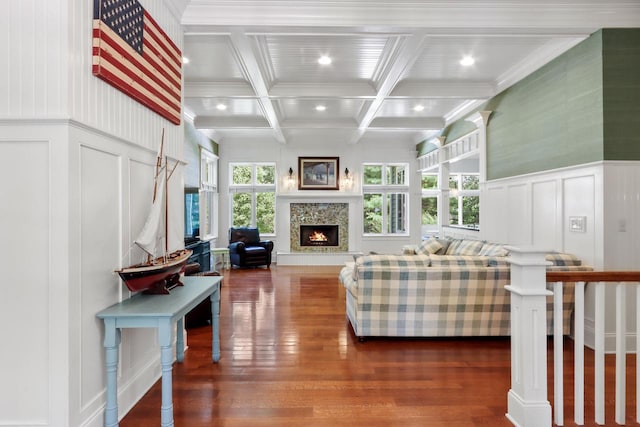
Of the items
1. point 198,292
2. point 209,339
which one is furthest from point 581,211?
point 209,339

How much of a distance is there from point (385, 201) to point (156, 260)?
742cm

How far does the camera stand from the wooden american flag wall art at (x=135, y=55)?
2.10 m

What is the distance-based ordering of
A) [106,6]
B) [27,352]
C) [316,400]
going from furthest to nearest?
[316,400], [106,6], [27,352]

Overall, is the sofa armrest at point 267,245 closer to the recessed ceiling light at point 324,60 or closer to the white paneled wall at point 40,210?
the recessed ceiling light at point 324,60

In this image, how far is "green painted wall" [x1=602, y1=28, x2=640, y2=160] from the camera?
10.9ft

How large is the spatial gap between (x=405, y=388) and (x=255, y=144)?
742 cm

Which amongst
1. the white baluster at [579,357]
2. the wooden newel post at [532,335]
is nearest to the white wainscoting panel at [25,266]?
the wooden newel post at [532,335]

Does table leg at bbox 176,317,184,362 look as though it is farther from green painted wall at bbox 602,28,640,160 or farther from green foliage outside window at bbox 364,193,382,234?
green foliage outside window at bbox 364,193,382,234

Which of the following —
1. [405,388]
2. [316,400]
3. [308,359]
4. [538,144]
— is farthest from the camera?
[538,144]

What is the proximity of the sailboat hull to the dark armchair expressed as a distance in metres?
5.34

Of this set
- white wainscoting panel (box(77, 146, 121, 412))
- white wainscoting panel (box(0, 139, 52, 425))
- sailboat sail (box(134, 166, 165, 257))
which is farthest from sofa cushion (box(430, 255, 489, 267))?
white wainscoting panel (box(0, 139, 52, 425))

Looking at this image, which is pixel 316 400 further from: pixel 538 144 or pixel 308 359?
pixel 538 144

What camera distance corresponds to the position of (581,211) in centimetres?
360

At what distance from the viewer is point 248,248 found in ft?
27.0
